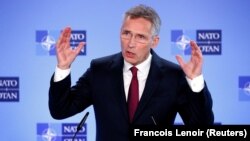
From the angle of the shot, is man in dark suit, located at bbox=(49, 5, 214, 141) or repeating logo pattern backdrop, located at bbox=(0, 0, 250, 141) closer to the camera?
man in dark suit, located at bbox=(49, 5, 214, 141)

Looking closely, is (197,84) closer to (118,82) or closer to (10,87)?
(118,82)

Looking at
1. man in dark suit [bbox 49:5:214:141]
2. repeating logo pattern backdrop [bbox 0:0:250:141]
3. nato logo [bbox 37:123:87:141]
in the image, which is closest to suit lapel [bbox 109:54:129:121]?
man in dark suit [bbox 49:5:214:141]

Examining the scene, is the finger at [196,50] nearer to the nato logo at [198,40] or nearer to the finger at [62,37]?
the finger at [62,37]

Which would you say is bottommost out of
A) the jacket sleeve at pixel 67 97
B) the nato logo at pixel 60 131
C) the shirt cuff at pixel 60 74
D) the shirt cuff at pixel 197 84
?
the nato logo at pixel 60 131

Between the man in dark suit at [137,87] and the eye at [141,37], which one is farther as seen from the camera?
the eye at [141,37]

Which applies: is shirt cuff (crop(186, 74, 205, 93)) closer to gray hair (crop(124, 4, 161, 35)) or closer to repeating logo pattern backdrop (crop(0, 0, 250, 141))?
Answer: gray hair (crop(124, 4, 161, 35))

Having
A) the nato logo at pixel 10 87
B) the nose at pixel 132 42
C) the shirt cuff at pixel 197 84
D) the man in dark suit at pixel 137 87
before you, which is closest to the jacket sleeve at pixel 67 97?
the man in dark suit at pixel 137 87

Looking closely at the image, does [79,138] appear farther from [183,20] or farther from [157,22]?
[157,22]

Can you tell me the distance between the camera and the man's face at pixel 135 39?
1622 mm

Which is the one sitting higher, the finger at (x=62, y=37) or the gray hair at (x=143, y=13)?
the gray hair at (x=143, y=13)

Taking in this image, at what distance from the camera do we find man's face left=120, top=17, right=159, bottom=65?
5.32 feet

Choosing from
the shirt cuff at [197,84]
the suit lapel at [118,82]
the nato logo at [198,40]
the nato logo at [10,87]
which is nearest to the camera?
the shirt cuff at [197,84]

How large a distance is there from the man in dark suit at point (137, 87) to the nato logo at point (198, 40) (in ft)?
3.52

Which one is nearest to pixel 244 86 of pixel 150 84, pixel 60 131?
pixel 60 131
